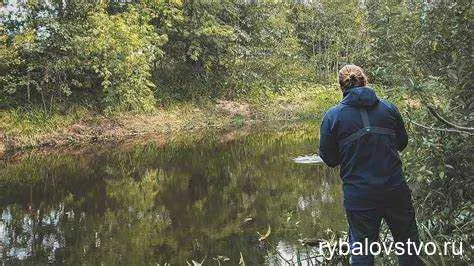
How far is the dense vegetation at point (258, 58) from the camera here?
429 centimetres

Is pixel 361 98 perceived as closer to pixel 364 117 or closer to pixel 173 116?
pixel 364 117

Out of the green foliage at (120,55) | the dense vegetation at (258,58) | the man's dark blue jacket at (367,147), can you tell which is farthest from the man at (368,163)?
the green foliage at (120,55)

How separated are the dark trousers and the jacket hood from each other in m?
0.74

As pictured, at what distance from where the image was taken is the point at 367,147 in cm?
394

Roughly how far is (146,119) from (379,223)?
2020cm

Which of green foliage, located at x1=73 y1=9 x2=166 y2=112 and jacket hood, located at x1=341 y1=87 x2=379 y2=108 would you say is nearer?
jacket hood, located at x1=341 y1=87 x2=379 y2=108

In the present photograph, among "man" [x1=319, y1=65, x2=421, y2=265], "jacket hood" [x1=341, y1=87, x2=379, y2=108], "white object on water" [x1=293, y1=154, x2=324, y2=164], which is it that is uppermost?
"jacket hood" [x1=341, y1=87, x2=379, y2=108]

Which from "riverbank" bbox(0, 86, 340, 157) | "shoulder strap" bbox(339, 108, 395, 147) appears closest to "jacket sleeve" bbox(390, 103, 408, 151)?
"shoulder strap" bbox(339, 108, 395, 147)

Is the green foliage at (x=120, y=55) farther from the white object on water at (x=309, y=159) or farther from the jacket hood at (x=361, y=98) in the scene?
the jacket hood at (x=361, y=98)

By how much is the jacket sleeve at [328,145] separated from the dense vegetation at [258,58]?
2.04 ft

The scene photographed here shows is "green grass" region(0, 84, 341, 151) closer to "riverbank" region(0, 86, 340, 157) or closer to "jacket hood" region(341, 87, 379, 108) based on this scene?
"riverbank" region(0, 86, 340, 157)

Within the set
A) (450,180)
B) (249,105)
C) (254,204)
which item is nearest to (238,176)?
(254,204)

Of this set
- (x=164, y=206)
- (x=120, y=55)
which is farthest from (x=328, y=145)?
(x=120, y=55)

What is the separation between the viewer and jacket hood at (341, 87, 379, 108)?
397 centimetres
